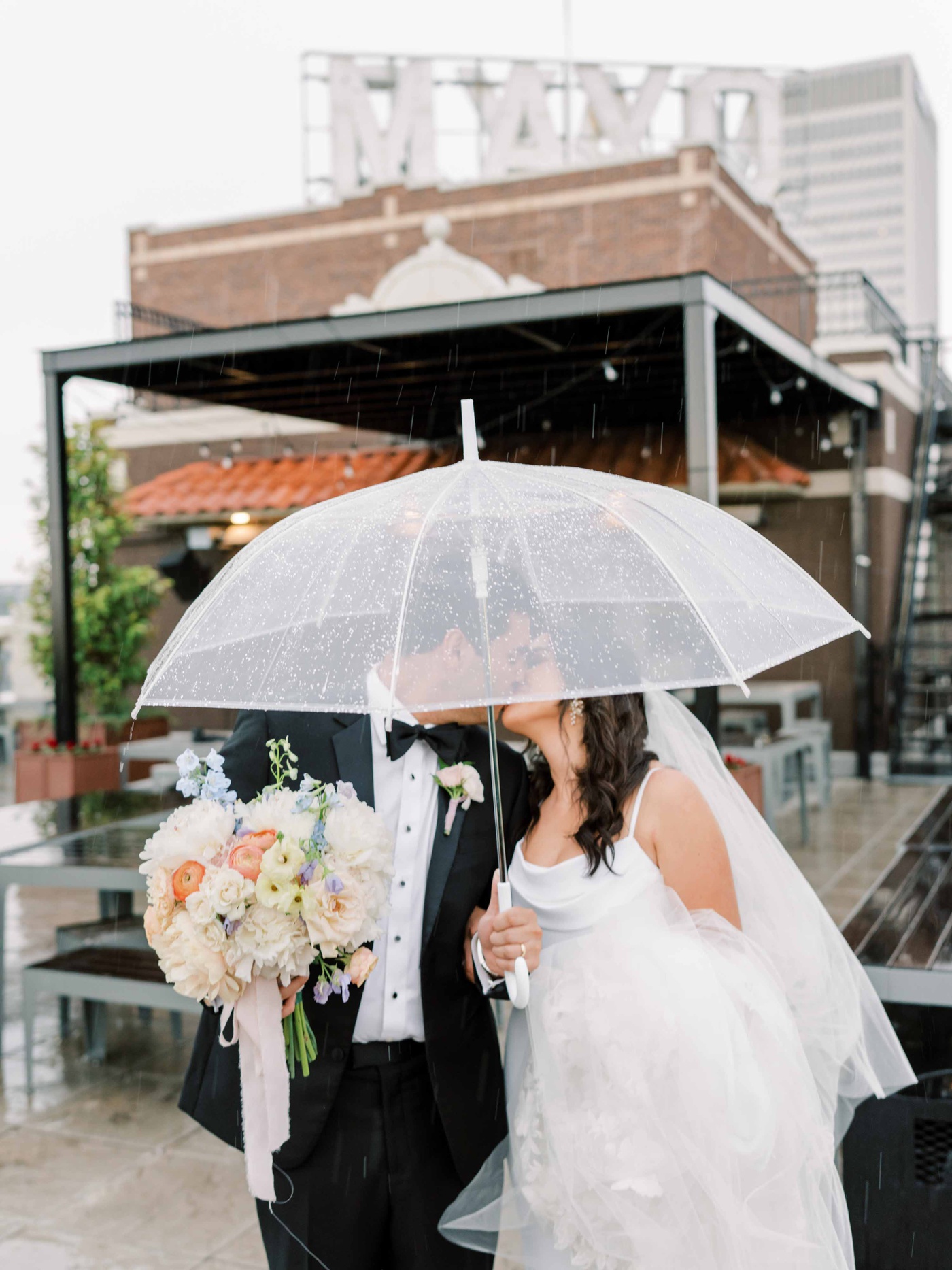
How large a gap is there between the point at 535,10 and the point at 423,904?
27.8 metres

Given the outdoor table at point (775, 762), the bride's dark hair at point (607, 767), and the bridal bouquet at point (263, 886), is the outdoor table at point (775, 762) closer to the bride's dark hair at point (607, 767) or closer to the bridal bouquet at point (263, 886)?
the bride's dark hair at point (607, 767)

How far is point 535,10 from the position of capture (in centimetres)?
2600

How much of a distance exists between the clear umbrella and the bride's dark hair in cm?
31

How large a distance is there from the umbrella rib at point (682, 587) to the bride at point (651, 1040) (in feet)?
1.61

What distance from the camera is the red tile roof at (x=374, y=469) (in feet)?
43.9

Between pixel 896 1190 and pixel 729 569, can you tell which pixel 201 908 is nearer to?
pixel 729 569

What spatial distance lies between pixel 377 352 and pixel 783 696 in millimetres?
5628

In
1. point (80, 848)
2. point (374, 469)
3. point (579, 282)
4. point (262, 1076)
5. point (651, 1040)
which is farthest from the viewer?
point (579, 282)

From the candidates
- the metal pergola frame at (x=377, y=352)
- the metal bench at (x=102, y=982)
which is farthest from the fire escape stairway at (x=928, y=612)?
the metal bench at (x=102, y=982)

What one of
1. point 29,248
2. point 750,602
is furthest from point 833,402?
point 29,248

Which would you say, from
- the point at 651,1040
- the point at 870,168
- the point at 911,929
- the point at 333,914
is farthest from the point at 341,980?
the point at 870,168

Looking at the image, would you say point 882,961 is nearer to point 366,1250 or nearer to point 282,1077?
point 366,1250

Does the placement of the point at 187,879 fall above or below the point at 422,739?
below

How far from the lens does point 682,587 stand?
2.13m
